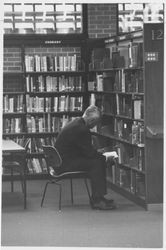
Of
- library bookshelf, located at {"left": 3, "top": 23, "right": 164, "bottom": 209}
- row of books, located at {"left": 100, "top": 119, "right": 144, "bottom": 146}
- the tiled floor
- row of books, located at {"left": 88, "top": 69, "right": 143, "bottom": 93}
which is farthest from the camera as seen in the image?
library bookshelf, located at {"left": 3, "top": 23, "right": 164, "bottom": 209}

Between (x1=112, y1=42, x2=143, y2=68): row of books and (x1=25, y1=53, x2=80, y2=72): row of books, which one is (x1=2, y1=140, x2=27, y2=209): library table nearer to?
(x1=112, y1=42, x2=143, y2=68): row of books

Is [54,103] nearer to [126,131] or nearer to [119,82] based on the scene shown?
[119,82]

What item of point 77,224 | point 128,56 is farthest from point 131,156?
point 77,224

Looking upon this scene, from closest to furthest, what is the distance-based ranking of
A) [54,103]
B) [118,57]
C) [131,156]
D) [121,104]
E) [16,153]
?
[16,153], [131,156], [121,104], [118,57], [54,103]

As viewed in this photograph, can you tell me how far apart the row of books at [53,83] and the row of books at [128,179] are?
6.12ft

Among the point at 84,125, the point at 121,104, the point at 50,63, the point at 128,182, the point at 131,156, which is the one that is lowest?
the point at 128,182

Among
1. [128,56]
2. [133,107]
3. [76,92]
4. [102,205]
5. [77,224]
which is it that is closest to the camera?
[77,224]

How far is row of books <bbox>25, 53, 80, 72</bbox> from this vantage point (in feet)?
38.0

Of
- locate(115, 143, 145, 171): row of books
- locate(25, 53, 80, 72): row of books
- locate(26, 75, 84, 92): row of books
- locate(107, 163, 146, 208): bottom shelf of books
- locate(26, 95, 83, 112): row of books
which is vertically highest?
locate(25, 53, 80, 72): row of books

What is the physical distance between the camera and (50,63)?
38.2 ft

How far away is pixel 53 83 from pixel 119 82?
2.15 metres

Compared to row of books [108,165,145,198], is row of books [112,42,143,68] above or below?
above

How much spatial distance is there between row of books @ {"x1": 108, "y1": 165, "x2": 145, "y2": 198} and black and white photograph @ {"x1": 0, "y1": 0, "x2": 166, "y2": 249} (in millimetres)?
15

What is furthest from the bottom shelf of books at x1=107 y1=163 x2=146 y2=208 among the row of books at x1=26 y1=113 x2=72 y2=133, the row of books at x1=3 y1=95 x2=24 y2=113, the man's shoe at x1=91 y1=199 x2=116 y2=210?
the row of books at x1=3 y1=95 x2=24 y2=113
